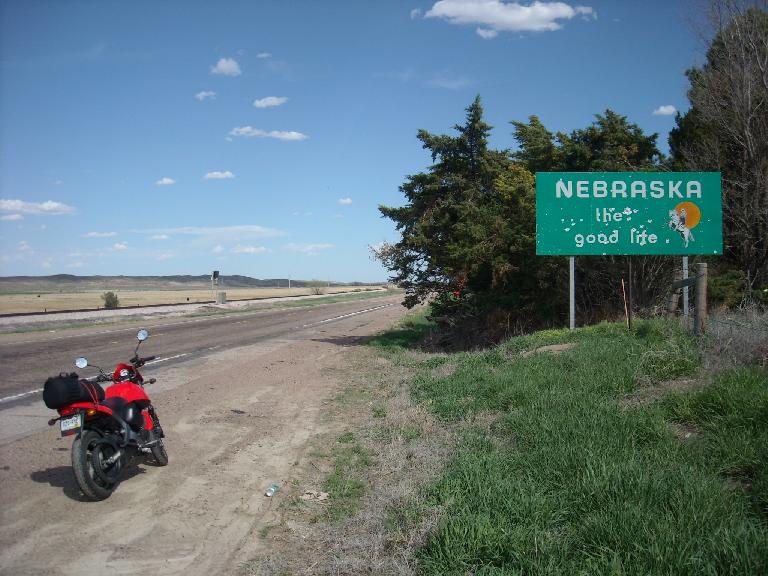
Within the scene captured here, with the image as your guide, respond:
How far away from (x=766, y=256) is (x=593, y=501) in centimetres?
1769

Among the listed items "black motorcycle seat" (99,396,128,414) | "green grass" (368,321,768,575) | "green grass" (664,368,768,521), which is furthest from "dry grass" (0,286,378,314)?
"green grass" (664,368,768,521)

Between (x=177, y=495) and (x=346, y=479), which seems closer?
(x=177, y=495)

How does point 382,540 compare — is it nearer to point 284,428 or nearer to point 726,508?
point 726,508

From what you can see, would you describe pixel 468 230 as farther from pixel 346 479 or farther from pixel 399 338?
pixel 346 479

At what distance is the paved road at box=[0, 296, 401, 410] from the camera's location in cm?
1305

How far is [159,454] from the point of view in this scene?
278 inches

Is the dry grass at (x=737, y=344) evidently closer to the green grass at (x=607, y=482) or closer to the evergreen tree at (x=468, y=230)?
the green grass at (x=607, y=482)

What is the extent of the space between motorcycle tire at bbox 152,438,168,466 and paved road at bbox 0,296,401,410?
15.4 ft

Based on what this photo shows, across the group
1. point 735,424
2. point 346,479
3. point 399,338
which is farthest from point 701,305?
point 399,338

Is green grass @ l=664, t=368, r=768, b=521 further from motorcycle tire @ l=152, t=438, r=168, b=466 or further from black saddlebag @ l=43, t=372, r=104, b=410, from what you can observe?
black saddlebag @ l=43, t=372, r=104, b=410

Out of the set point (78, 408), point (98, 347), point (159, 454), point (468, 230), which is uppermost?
point (468, 230)

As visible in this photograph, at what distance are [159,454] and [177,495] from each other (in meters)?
0.99

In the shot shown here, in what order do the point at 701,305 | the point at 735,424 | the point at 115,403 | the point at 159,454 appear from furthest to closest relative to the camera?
the point at 701,305 < the point at 159,454 < the point at 115,403 < the point at 735,424

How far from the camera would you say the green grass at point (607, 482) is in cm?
377
